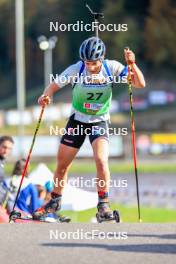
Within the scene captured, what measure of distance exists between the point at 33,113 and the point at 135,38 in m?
10.7

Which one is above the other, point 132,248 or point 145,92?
point 145,92

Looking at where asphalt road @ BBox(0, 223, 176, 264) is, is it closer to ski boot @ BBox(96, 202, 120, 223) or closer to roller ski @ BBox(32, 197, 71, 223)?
ski boot @ BBox(96, 202, 120, 223)

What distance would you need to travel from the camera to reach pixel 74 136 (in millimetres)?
10914

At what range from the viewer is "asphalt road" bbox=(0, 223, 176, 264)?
308 inches

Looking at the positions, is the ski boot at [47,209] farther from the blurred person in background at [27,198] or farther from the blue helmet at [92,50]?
the blue helmet at [92,50]

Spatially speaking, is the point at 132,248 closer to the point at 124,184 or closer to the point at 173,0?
the point at 124,184

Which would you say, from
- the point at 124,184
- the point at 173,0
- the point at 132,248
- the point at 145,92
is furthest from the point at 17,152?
the point at 132,248

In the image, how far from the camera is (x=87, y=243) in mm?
8367
